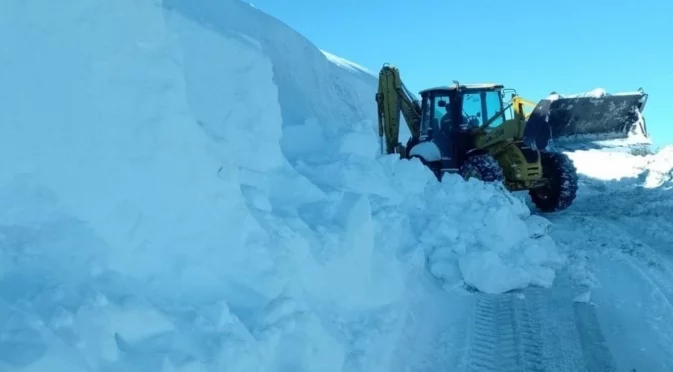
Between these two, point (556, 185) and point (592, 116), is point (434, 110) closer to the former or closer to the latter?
point (556, 185)

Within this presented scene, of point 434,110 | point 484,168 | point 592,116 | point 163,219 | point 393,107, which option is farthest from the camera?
point 393,107

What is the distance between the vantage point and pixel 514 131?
10125 millimetres

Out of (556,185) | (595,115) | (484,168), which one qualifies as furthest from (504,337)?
(595,115)

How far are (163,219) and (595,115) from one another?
30.2 feet

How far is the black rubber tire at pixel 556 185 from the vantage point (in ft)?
33.9

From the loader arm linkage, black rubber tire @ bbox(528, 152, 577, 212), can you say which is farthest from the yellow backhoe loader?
the loader arm linkage

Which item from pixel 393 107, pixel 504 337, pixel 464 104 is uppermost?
pixel 464 104

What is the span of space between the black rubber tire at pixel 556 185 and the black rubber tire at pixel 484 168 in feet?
3.58

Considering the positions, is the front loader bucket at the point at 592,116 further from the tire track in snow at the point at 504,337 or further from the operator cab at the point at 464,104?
the tire track in snow at the point at 504,337

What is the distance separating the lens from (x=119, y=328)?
2.65 metres

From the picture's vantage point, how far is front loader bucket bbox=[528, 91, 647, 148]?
10.3 m

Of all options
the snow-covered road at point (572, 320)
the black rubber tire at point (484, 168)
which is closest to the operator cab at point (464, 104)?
the black rubber tire at point (484, 168)

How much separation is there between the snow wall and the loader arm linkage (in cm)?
707

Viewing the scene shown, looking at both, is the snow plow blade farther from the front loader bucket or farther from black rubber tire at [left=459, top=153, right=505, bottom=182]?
black rubber tire at [left=459, top=153, right=505, bottom=182]
